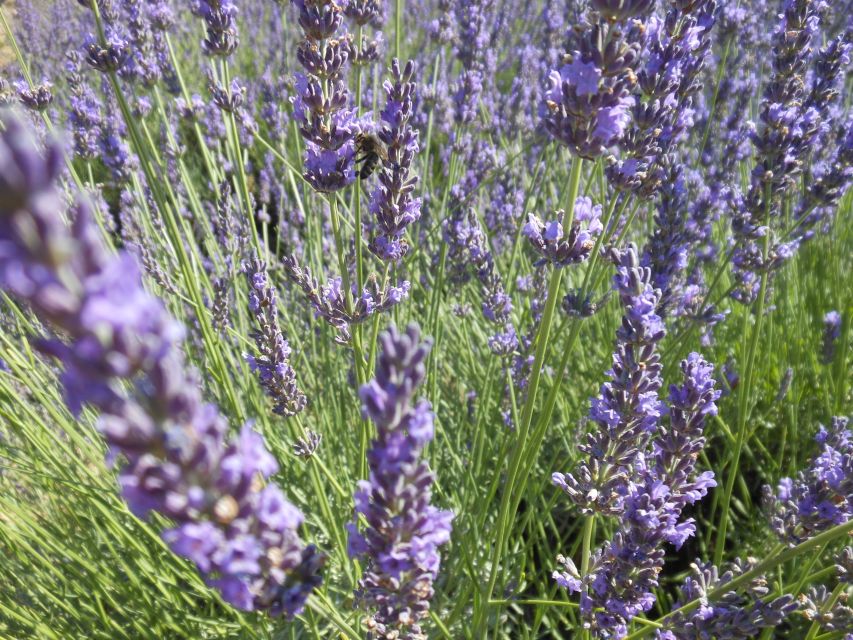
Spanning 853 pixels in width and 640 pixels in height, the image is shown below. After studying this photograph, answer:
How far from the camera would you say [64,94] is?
18.1ft

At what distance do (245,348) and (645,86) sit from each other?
1.82 metres

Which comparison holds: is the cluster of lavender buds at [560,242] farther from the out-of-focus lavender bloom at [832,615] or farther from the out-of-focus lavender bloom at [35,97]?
the out-of-focus lavender bloom at [35,97]

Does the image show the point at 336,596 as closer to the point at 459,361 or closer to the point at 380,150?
the point at 459,361

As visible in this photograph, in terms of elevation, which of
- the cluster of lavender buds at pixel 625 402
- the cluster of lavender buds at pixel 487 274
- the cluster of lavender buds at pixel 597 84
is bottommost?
the cluster of lavender buds at pixel 625 402

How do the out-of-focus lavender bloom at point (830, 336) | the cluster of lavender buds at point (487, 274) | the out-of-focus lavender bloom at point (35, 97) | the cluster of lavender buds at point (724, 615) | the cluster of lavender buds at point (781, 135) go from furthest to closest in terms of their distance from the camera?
the out-of-focus lavender bloom at point (830, 336), the cluster of lavender buds at point (487, 274), the out-of-focus lavender bloom at point (35, 97), the cluster of lavender buds at point (781, 135), the cluster of lavender buds at point (724, 615)

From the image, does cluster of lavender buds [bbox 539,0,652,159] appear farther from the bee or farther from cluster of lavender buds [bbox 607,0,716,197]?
the bee

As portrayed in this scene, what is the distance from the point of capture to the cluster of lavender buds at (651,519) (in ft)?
4.33

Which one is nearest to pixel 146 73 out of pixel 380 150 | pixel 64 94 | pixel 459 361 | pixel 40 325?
pixel 40 325

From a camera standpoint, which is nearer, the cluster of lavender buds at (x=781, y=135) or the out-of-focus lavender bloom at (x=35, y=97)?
the cluster of lavender buds at (x=781, y=135)

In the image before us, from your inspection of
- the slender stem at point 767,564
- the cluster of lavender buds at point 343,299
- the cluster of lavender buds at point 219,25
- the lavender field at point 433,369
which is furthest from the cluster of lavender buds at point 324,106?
the slender stem at point 767,564

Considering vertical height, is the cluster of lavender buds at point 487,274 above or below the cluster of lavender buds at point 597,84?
above

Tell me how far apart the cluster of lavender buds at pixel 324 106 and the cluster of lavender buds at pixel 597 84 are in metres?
0.60

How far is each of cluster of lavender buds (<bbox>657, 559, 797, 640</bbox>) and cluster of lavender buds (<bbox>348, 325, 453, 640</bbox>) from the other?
72 centimetres

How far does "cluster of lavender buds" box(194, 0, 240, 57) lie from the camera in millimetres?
1934
